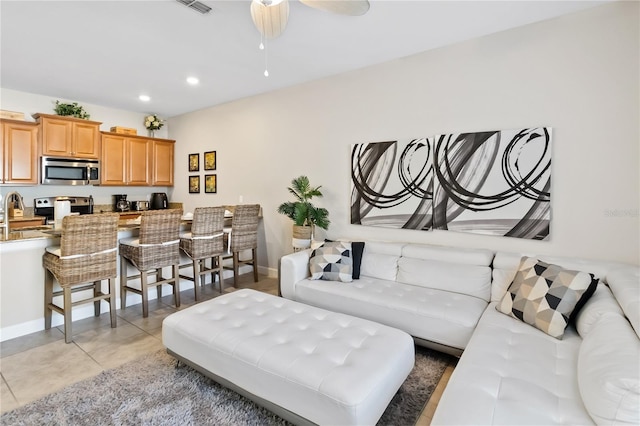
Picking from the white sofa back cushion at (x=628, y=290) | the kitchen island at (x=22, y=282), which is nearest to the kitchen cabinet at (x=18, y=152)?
the kitchen island at (x=22, y=282)

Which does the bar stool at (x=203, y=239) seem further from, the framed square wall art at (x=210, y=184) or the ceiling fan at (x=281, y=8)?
the ceiling fan at (x=281, y=8)

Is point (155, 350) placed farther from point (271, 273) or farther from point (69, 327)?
point (271, 273)

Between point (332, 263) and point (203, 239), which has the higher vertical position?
point (203, 239)

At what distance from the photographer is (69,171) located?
4.98 meters

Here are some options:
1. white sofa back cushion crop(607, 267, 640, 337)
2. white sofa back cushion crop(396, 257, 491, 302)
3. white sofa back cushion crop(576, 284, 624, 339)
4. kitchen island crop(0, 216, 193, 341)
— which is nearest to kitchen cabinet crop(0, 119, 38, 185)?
kitchen island crop(0, 216, 193, 341)

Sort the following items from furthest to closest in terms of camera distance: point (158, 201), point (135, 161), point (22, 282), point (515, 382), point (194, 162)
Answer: point (158, 201), point (194, 162), point (135, 161), point (22, 282), point (515, 382)

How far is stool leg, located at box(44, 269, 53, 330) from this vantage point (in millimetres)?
2988

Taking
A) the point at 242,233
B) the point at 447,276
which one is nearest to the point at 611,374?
the point at 447,276

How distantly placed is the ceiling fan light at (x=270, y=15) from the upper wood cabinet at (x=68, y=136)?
14.5 ft

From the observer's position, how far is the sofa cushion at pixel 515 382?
4.08 feet

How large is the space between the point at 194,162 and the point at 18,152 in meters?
2.42

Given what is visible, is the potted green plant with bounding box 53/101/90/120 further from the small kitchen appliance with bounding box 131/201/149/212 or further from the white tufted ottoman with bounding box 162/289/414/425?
the white tufted ottoman with bounding box 162/289/414/425

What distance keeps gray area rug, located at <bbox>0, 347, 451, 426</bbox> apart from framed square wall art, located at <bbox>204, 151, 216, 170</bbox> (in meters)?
3.86

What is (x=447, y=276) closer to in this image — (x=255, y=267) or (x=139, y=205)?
(x=255, y=267)
